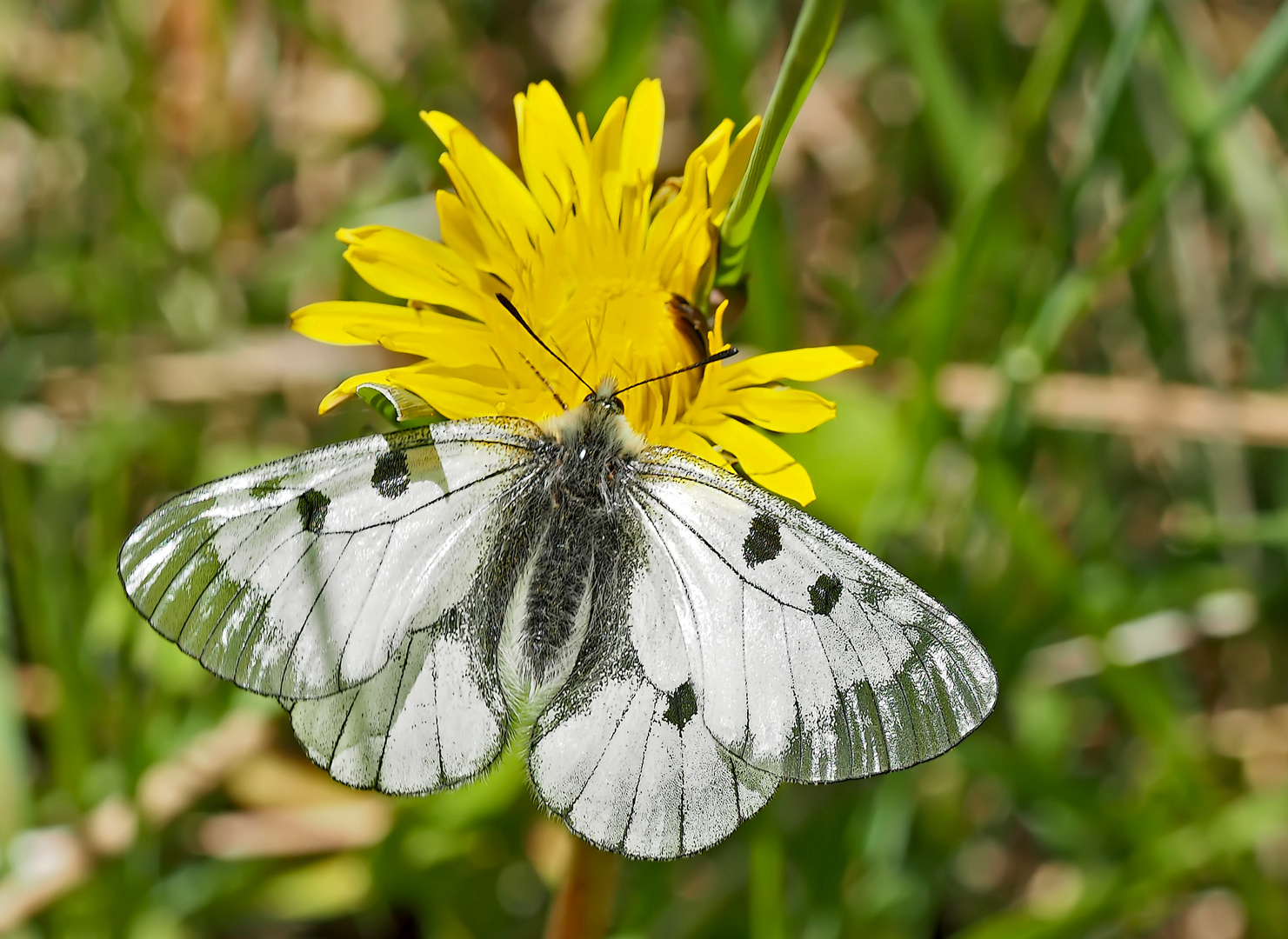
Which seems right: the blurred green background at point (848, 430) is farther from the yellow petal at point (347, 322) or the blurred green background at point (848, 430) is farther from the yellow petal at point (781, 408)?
the yellow petal at point (347, 322)

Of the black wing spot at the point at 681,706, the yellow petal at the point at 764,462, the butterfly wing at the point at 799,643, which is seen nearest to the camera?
the butterfly wing at the point at 799,643

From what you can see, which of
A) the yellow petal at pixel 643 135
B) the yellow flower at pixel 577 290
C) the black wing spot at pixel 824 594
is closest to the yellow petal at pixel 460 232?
the yellow flower at pixel 577 290

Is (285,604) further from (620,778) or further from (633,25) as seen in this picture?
(633,25)

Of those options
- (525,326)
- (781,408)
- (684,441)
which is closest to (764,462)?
(781,408)

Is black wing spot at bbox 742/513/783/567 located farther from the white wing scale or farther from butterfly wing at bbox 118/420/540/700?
butterfly wing at bbox 118/420/540/700

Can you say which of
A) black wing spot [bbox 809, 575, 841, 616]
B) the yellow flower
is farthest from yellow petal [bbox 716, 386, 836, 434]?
black wing spot [bbox 809, 575, 841, 616]

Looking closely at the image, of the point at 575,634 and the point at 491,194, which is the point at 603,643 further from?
the point at 491,194
